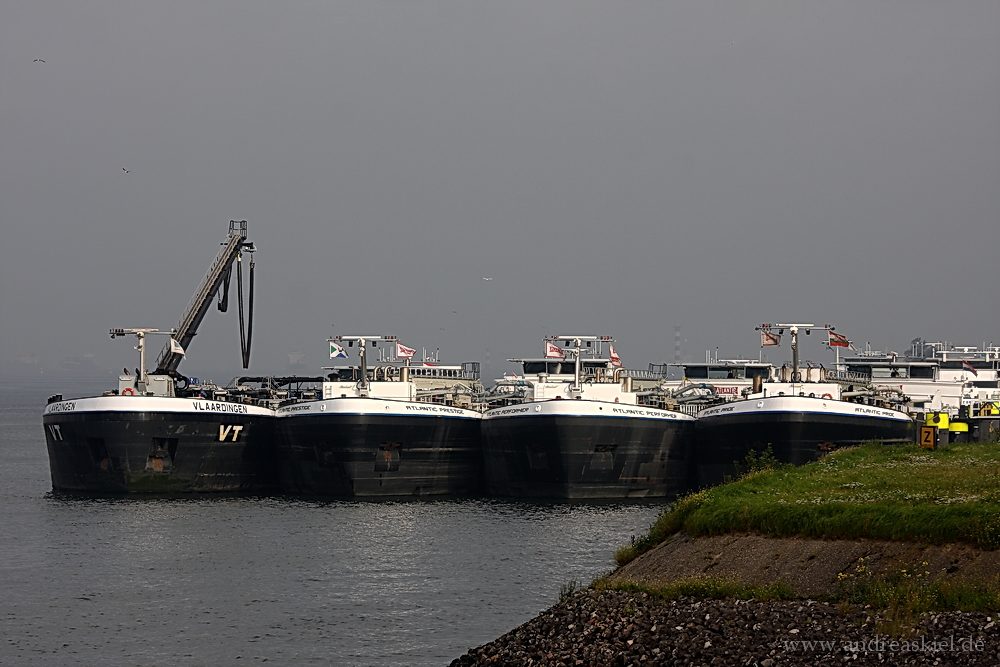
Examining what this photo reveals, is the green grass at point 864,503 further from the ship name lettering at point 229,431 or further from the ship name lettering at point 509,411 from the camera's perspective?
the ship name lettering at point 229,431

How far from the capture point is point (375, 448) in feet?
245

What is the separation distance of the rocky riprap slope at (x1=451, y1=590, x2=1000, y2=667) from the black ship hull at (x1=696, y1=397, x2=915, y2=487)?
1559 inches

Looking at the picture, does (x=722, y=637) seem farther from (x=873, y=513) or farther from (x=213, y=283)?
(x=213, y=283)

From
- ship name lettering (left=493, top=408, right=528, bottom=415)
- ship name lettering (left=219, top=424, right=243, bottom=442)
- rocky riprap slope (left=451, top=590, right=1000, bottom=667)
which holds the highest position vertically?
ship name lettering (left=493, top=408, right=528, bottom=415)

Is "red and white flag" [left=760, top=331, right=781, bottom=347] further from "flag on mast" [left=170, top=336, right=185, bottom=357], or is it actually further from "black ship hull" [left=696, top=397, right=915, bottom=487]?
"flag on mast" [left=170, top=336, right=185, bottom=357]

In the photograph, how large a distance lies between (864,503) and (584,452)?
42.4 m

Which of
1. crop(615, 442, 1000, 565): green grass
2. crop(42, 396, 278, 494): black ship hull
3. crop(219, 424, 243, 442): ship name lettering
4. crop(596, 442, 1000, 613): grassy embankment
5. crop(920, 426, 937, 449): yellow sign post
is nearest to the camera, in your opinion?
crop(596, 442, 1000, 613): grassy embankment

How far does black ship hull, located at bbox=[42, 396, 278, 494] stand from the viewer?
246 ft

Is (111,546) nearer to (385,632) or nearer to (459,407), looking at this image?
(385,632)

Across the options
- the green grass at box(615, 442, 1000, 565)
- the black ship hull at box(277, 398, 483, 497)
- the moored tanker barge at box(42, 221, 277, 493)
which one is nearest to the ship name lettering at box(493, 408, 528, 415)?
the black ship hull at box(277, 398, 483, 497)

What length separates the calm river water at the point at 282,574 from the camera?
127ft

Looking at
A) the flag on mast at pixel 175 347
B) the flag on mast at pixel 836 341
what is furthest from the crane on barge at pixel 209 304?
the flag on mast at pixel 836 341

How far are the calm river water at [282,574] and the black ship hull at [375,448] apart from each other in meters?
2.36

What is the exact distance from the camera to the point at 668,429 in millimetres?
76438
